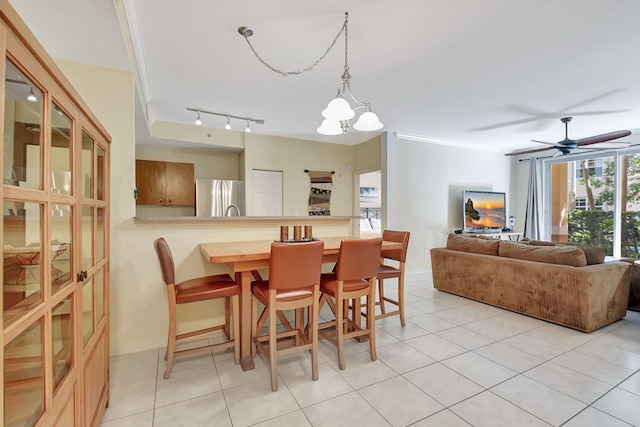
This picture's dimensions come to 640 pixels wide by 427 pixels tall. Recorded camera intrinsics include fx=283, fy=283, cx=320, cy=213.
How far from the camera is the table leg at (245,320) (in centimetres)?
216

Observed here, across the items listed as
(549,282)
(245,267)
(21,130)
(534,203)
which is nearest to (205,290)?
(245,267)

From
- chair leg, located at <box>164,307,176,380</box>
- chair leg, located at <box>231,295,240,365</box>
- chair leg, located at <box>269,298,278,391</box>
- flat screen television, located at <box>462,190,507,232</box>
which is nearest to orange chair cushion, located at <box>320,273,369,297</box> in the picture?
chair leg, located at <box>269,298,278,391</box>

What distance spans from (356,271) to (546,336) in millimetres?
2067

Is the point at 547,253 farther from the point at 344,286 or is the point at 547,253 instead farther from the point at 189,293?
the point at 189,293

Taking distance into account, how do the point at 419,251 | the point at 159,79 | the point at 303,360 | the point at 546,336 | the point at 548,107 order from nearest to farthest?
the point at 303,360 → the point at 546,336 → the point at 159,79 → the point at 548,107 → the point at 419,251

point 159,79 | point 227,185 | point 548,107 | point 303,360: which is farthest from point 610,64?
point 227,185

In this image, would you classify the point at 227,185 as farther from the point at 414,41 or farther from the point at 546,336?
the point at 546,336

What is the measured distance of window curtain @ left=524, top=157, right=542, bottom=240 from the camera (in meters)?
6.18

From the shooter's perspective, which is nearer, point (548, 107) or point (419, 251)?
point (548, 107)

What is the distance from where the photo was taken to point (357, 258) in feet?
6.84

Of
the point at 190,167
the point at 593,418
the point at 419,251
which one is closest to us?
the point at 593,418

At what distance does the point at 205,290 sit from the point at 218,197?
3327 mm

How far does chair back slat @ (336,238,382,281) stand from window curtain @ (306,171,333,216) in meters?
3.50

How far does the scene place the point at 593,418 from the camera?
1.61 metres
